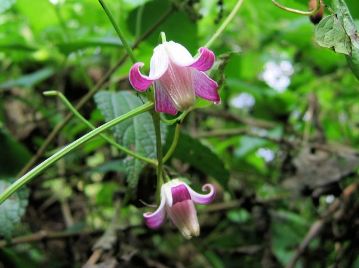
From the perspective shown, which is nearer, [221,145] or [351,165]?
[351,165]

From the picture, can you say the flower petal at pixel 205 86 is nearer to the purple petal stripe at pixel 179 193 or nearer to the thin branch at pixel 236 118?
the purple petal stripe at pixel 179 193

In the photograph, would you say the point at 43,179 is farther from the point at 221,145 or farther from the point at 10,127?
the point at 221,145

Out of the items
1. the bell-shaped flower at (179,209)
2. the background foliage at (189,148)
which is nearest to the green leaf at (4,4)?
the background foliage at (189,148)

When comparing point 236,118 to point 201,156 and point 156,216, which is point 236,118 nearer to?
point 201,156

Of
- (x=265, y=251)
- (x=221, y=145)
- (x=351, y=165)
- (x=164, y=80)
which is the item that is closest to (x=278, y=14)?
(x=221, y=145)

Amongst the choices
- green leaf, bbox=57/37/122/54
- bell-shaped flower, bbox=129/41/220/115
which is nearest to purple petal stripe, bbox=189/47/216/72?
bell-shaped flower, bbox=129/41/220/115

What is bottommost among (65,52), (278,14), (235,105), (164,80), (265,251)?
(235,105)

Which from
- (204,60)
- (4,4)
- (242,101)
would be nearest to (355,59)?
(204,60)
